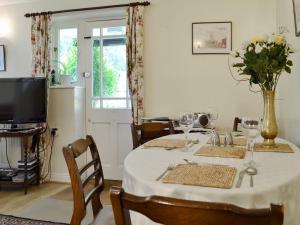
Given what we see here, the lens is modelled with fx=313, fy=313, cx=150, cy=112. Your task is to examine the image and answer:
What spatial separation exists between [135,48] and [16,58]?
1.86 meters

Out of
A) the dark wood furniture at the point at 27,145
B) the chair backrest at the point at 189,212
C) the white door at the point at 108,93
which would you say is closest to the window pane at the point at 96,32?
the white door at the point at 108,93

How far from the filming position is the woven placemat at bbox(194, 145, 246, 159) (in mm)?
1617

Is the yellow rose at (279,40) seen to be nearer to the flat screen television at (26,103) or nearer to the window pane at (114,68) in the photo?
the window pane at (114,68)

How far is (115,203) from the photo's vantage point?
80cm

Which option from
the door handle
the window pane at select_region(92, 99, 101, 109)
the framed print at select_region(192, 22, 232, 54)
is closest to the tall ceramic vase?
the framed print at select_region(192, 22, 232, 54)

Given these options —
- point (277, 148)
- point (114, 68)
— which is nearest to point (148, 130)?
point (277, 148)

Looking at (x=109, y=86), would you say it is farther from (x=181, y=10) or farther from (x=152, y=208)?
(x=152, y=208)

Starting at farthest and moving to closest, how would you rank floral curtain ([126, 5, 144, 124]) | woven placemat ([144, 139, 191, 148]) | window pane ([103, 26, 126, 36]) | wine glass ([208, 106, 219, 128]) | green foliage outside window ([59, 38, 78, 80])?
1. green foliage outside window ([59, 38, 78, 80])
2. window pane ([103, 26, 126, 36])
3. floral curtain ([126, 5, 144, 124])
4. wine glass ([208, 106, 219, 128])
5. woven placemat ([144, 139, 191, 148])

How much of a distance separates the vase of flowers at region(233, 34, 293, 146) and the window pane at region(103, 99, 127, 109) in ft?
7.64

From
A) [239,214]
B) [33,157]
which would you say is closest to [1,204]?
[33,157]

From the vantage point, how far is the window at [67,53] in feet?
14.1

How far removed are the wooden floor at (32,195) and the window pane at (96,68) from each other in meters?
1.23

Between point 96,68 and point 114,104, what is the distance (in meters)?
0.55

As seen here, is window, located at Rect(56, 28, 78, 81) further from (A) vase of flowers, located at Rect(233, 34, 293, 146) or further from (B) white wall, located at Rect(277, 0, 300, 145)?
(A) vase of flowers, located at Rect(233, 34, 293, 146)
